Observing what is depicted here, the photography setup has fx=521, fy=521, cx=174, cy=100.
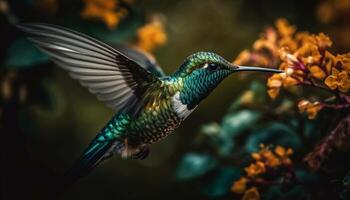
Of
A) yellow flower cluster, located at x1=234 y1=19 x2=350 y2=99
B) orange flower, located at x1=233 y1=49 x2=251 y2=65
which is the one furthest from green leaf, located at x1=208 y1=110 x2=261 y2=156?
yellow flower cluster, located at x1=234 y1=19 x2=350 y2=99

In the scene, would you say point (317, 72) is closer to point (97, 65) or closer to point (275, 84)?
point (275, 84)

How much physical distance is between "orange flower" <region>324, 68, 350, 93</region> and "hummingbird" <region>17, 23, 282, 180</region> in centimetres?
15

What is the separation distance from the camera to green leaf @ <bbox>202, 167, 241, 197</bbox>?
1.94 metres

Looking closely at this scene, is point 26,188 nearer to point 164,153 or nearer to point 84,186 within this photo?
point 84,186

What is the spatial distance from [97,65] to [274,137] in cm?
76

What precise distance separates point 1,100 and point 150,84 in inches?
44.2

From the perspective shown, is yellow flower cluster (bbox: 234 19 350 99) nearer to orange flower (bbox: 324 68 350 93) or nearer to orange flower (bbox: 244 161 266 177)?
orange flower (bbox: 324 68 350 93)

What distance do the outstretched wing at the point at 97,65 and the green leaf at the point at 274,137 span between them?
0.54m

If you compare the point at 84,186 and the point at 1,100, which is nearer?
the point at 1,100

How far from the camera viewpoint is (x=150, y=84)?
60.3 inches

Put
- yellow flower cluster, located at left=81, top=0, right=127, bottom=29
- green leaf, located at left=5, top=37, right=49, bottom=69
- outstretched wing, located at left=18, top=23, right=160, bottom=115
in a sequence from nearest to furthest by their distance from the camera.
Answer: outstretched wing, located at left=18, top=23, right=160, bottom=115 < green leaf, located at left=5, top=37, right=49, bottom=69 < yellow flower cluster, located at left=81, top=0, right=127, bottom=29

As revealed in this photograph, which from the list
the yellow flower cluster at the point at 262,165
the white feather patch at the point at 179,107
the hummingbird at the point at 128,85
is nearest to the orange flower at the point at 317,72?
the hummingbird at the point at 128,85

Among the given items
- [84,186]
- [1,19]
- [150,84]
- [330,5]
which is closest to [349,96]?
[150,84]

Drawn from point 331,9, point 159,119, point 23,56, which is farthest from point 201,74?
point 331,9
